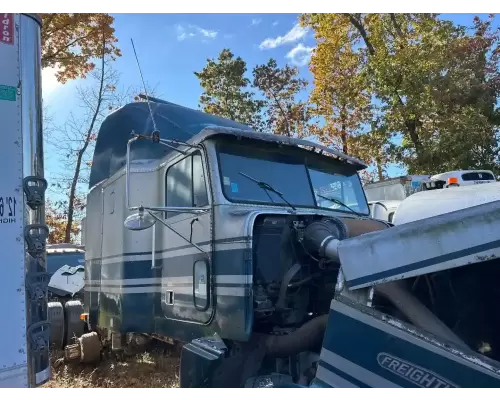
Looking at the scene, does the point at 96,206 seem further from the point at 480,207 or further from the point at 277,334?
the point at 480,207

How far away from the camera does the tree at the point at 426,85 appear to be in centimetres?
1445

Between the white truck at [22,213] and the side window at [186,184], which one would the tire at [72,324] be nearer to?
the side window at [186,184]

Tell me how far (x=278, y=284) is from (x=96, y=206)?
3.54 metres

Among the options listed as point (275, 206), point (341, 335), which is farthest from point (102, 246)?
point (341, 335)

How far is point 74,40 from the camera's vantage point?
1438 centimetres

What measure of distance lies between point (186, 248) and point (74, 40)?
11.9m

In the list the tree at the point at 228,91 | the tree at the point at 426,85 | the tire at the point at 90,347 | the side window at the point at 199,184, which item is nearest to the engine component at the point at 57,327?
the tire at the point at 90,347

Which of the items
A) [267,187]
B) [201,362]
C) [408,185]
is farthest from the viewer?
[408,185]

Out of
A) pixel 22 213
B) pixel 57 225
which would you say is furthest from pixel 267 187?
pixel 57 225

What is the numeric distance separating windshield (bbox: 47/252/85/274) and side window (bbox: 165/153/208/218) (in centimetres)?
603

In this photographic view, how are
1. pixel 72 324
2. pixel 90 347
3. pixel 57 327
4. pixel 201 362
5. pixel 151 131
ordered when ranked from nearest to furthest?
pixel 201 362, pixel 151 131, pixel 90 347, pixel 57 327, pixel 72 324

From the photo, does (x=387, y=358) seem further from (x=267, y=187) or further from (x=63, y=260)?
(x=63, y=260)

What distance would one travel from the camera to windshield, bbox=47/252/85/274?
1016 centimetres

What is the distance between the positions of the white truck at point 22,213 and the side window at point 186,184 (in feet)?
5.10
